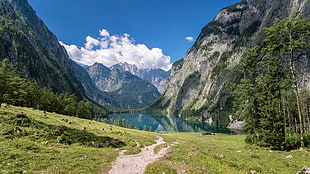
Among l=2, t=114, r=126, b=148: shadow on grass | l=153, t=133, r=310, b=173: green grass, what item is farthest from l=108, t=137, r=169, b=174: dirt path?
l=2, t=114, r=126, b=148: shadow on grass

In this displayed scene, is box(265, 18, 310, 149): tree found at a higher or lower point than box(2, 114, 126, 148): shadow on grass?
higher

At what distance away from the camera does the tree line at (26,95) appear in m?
58.8

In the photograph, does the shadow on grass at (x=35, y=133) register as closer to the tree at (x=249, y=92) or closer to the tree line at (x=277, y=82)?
the tree line at (x=277, y=82)

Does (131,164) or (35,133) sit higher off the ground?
(35,133)

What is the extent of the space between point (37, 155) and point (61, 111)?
91197 millimetres

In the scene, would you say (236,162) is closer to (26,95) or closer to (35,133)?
(35,133)

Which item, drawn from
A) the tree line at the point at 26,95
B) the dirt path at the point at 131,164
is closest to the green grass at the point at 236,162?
the dirt path at the point at 131,164

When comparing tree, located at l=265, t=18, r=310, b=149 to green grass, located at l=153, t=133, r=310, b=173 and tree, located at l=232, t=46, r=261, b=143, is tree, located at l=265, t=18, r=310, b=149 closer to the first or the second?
green grass, located at l=153, t=133, r=310, b=173

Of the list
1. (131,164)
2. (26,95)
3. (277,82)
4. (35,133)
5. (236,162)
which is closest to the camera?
(131,164)

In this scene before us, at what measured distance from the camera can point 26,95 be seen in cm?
7106

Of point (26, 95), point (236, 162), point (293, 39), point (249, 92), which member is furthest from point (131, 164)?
point (26, 95)

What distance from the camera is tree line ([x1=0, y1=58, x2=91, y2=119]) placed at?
58844 millimetres

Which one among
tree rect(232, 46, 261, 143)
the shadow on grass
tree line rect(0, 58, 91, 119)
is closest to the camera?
the shadow on grass

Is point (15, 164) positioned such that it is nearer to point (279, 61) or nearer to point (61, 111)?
point (279, 61)
